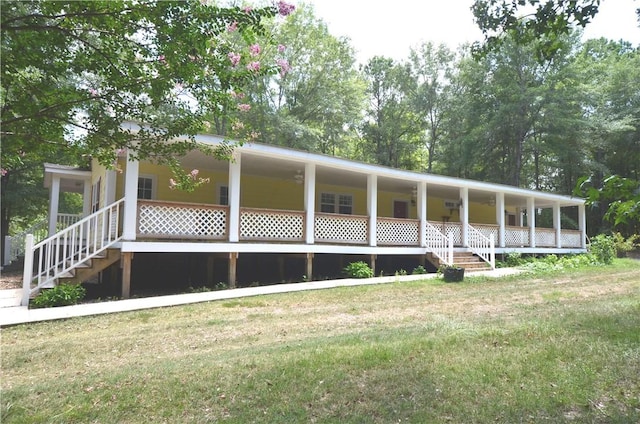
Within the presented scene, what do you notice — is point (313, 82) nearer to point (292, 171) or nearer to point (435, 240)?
point (292, 171)

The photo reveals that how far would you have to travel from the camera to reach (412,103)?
3447cm

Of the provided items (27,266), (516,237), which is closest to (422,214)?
(516,237)

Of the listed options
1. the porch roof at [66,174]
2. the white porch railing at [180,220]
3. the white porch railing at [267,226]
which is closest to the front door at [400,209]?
the white porch railing at [267,226]

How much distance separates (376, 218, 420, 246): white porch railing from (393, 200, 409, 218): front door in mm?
4652

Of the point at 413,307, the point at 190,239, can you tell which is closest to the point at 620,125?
the point at 413,307

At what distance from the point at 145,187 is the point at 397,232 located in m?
8.07

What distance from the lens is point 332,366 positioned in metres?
4.04

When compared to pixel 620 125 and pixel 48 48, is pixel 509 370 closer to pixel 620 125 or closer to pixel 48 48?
pixel 48 48

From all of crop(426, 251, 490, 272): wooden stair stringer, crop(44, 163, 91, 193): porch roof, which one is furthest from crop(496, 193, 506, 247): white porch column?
crop(44, 163, 91, 193): porch roof

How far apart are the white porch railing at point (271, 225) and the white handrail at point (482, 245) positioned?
22.2 ft

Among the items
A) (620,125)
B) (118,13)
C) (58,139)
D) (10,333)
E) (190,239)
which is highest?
(620,125)

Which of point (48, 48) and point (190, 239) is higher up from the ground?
point (48, 48)

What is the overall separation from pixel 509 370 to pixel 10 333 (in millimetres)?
6497

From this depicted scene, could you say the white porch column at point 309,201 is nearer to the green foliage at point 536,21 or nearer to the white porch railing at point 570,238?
the green foliage at point 536,21
